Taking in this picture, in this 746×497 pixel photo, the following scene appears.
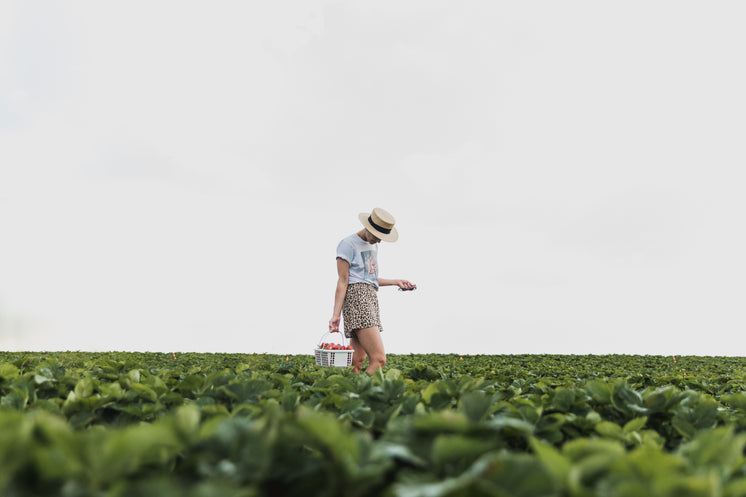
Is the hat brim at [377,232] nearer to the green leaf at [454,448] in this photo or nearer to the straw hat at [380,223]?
the straw hat at [380,223]

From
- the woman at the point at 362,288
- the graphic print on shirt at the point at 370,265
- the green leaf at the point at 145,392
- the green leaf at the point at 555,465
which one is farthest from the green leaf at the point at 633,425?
the graphic print on shirt at the point at 370,265

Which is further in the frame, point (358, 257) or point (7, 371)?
point (358, 257)

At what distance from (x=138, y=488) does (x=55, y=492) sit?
0.92ft

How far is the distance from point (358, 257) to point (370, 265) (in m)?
0.25

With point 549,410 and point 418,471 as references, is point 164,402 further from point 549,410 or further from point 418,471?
point 549,410

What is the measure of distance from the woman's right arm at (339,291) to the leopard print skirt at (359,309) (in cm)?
9

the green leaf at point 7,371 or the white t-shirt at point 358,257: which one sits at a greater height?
the white t-shirt at point 358,257

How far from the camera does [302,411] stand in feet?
4.75

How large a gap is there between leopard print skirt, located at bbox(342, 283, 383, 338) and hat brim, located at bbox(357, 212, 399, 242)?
0.64 meters

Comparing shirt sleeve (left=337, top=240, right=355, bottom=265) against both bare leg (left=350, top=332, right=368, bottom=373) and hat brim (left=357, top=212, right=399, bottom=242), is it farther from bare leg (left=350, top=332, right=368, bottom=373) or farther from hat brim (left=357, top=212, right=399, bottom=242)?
bare leg (left=350, top=332, right=368, bottom=373)

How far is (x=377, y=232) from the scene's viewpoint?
6434mm

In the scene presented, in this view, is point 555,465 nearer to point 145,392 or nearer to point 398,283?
point 145,392

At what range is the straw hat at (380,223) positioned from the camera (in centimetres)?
641

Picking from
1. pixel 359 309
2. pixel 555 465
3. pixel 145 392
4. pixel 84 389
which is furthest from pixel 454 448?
pixel 359 309
